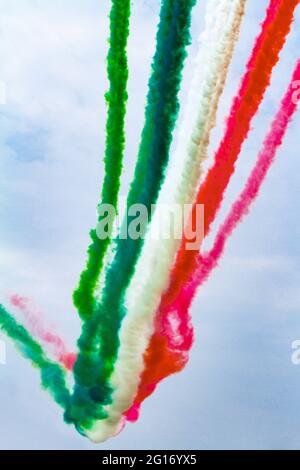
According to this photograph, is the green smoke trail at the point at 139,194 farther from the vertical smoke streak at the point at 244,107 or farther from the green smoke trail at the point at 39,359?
the vertical smoke streak at the point at 244,107

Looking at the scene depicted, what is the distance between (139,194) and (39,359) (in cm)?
662

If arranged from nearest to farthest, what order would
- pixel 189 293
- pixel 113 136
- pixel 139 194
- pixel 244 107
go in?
pixel 244 107 < pixel 139 194 < pixel 113 136 < pixel 189 293

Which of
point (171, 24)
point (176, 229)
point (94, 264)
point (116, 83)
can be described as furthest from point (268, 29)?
point (94, 264)

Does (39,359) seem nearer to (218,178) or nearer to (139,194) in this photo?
(139,194)

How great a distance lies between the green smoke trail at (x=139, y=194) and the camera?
72.3 ft

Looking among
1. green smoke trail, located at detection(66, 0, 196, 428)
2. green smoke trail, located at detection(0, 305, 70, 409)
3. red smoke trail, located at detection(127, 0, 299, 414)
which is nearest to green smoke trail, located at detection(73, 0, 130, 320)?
green smoke trail, located at detection(66, 0, 196, 428)

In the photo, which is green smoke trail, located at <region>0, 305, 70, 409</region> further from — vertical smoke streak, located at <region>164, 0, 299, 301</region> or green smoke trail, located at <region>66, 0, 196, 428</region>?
vertical smoke streak, located at <region>164, 0, 299, 301</region>

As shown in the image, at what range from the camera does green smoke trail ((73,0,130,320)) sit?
23.0 meters

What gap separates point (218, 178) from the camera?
2416 cm

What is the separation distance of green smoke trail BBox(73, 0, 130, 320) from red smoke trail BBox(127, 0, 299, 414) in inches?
Answer: 73.8

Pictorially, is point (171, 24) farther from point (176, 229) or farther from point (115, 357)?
point (115, 357)

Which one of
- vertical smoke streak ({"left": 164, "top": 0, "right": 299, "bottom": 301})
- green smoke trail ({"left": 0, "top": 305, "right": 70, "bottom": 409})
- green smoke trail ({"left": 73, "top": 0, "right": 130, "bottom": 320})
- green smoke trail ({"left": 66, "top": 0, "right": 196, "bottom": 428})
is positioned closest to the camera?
green smoke trail ({"left": 66, "top": 0, "right": 196, "bottom": 428})

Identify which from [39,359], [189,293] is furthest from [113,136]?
[39,359]

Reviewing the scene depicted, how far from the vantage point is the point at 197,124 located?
23203 mm
